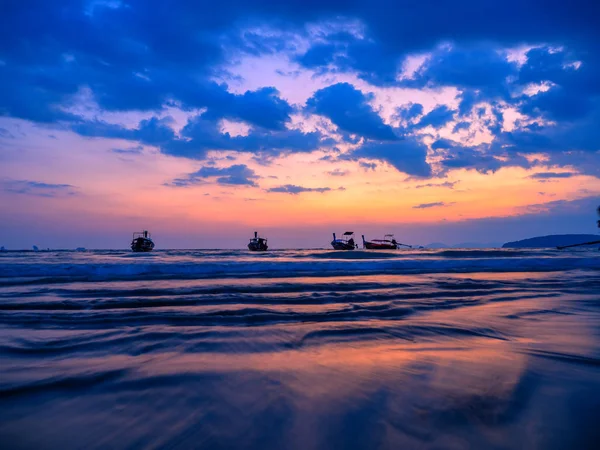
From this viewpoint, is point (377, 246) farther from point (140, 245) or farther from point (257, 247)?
point (140, 245)

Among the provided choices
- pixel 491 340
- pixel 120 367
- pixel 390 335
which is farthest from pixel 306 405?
pixel 491 340

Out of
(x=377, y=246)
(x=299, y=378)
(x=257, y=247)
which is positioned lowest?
(x=299, y=378)

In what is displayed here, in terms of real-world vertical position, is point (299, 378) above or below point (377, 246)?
below

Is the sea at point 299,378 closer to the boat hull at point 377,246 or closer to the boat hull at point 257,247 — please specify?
the boat hull at point 377,246

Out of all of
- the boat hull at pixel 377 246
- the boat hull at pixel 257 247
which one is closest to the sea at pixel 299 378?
the boat hull at pixel 377 246

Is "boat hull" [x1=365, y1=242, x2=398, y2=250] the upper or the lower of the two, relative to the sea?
upper

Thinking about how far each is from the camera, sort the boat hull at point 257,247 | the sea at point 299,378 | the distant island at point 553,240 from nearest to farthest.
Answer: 1. the sea at point 299,378
2. the boat hull at point 257,247
3. the distant island at point 553,240

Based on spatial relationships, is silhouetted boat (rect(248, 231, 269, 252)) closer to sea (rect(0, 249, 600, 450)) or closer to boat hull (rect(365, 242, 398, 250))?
boat hull (rect(365, 242, 398, 250))

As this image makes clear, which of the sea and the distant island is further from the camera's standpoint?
the distant island

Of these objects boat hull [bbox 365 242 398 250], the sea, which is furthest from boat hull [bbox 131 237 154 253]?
the sea

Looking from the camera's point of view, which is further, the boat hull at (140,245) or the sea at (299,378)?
the boat hull at (140,245)

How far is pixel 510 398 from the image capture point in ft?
6.60

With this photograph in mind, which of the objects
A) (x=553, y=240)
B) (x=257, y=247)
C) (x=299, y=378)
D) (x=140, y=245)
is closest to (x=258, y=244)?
(x=257, y=247)

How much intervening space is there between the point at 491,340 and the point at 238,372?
2695mm
